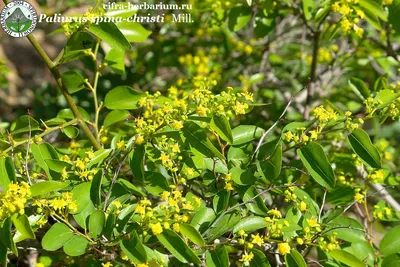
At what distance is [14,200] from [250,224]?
1.79ft

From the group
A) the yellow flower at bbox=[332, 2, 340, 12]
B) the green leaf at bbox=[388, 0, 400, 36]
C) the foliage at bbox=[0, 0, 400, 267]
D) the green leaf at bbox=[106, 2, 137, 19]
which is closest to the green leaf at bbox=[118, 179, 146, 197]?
the foliage at bbox=[0, 0, 400, 267]

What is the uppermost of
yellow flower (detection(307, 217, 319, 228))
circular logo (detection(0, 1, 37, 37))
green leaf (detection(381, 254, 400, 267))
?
circular logo (detection(0, 1, 37, 37))

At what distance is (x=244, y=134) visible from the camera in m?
1.59

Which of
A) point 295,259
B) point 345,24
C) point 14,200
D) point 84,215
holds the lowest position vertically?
point 295,259

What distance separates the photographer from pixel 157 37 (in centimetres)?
330

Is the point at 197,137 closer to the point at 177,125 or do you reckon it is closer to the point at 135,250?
the point at 177,125

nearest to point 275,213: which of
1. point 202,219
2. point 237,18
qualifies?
point 202,219

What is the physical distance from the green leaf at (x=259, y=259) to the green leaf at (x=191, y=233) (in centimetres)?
14

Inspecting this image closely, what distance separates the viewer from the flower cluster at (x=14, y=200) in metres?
1.27

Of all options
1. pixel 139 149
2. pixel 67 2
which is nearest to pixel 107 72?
pixel 67 2

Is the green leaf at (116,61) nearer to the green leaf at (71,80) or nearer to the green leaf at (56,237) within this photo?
the green leaf at (71,80)

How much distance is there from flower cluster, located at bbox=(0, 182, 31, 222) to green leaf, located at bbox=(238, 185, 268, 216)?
518 millimetres

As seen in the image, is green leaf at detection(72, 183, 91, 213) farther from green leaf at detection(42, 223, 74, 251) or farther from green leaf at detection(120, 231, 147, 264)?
green leaf at detection(120, 231, 147, 264)

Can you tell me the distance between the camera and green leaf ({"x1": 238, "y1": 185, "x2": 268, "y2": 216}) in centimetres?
148
